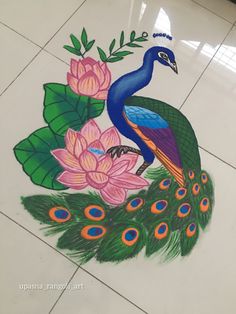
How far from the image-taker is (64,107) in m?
1.33

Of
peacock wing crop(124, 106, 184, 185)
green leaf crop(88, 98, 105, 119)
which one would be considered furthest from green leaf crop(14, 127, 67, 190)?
peacock wing crop(124, 106, 184, 185)

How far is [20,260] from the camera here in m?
1.12

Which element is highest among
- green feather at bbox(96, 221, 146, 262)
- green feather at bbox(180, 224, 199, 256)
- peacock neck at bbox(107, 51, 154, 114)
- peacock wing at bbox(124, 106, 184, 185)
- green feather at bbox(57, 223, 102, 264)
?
peacock neck at bbox(107, 51, 154, 114)

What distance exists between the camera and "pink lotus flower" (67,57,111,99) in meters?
1.38

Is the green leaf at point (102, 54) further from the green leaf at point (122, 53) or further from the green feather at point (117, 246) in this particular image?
the green feather at point (117, 246)

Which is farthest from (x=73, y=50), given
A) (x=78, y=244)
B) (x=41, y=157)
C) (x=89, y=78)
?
(x=78, y=244)

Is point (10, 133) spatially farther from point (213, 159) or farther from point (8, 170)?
point (213, 159)

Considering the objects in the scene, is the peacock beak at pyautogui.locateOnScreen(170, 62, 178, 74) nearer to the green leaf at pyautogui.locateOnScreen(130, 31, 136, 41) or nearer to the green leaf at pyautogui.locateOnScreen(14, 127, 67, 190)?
the green leaf at pyautogui.locateOnScreen(130, 31, 136, 41)

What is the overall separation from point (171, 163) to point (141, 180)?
0.44ft

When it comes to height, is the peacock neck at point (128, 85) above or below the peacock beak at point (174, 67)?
below

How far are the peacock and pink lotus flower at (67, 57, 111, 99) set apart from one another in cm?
4

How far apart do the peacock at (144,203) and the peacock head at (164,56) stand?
0.12 meters

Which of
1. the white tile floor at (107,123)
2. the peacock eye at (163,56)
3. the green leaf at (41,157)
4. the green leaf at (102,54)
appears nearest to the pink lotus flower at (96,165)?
the green leaf at (41,157)

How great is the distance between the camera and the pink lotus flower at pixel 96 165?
4.06 feet
